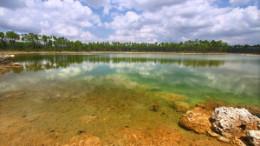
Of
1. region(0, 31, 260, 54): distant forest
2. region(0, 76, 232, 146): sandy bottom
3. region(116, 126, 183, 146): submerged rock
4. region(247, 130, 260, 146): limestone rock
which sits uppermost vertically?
region(0, 31, 260, 54): distant forest

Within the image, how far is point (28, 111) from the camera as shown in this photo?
585cm

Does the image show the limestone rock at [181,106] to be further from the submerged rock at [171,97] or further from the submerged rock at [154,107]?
the submerged rock at [154,107]

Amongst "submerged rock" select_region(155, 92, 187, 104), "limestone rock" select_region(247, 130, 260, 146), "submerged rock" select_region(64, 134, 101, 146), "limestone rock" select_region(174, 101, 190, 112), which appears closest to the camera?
"limestone rock" select_region(247, 130, 260, 146)

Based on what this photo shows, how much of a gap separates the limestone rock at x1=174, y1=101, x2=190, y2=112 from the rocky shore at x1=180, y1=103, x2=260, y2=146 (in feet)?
4.27

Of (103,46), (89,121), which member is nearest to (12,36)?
(103,46)

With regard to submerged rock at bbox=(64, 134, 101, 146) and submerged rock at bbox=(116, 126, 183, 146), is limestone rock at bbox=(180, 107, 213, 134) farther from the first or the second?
submerged rock at bbox=(64, 134, 101, 146)

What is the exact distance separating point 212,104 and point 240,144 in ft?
12.1

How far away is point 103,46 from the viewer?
12650 centimetres

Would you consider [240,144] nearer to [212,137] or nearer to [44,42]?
[212,137]

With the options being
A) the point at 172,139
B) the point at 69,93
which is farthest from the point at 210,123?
the point at 69,93

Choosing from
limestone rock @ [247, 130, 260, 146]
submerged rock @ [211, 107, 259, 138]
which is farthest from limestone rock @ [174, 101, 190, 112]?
limestone rock @ [247, 130, 260, 146]

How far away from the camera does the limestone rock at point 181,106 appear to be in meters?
6.67

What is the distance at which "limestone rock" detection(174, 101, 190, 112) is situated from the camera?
6.67 meters

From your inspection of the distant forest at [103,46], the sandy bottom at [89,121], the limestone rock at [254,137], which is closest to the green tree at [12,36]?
the distant forest at [103,46]
